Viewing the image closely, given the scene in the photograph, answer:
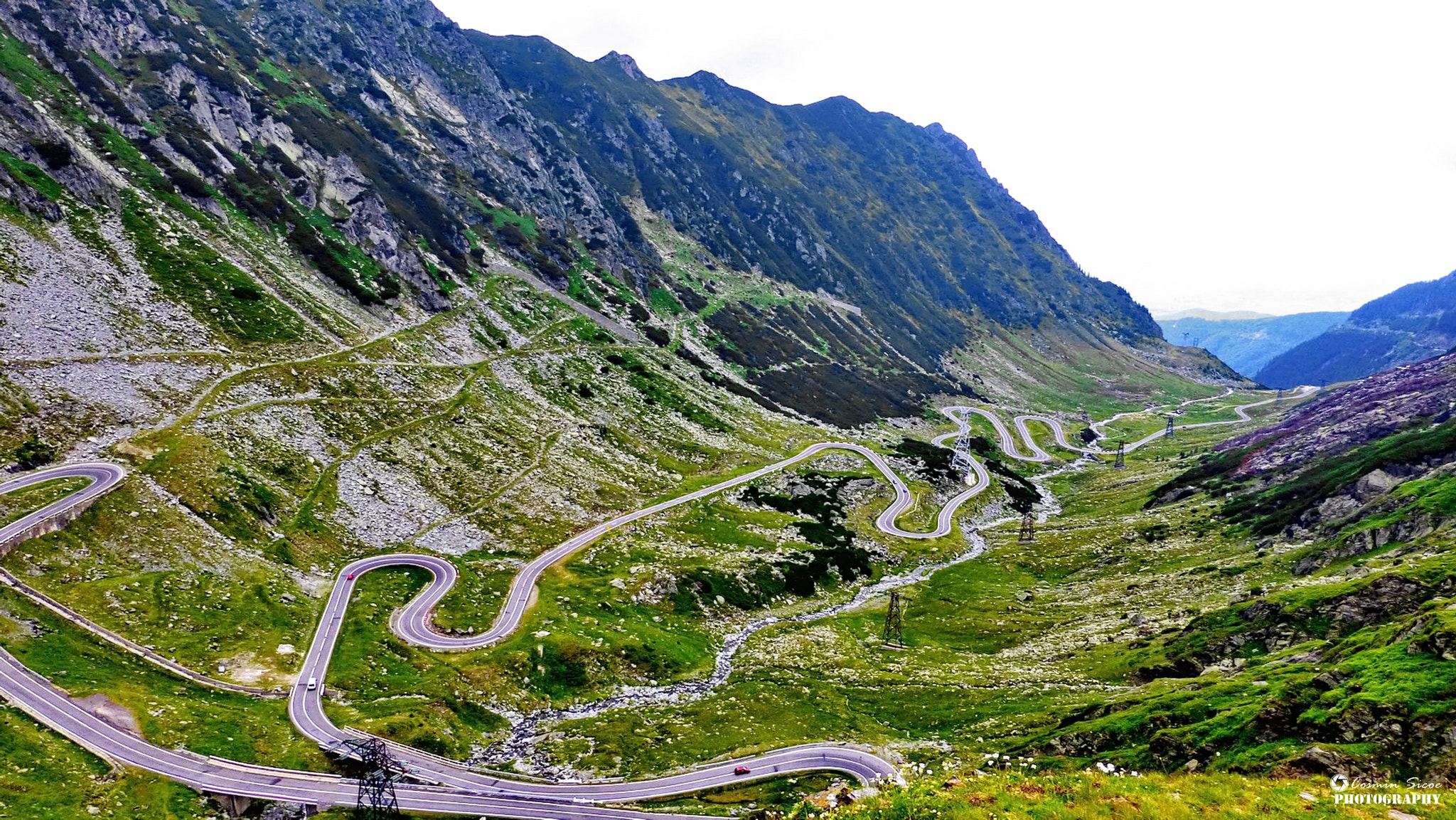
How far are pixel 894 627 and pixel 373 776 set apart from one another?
53377mm

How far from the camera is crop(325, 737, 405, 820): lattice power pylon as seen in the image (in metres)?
37.6

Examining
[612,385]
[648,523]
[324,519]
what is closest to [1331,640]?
[648,523]

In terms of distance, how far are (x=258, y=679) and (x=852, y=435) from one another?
140564 millimetres

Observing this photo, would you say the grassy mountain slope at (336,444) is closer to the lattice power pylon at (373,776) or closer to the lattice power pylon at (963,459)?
the lattice power pylon at (373,776)

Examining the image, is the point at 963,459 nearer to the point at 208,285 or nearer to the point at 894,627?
the point at 894,627

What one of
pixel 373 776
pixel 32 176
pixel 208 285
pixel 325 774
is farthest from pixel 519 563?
pixel 32 176

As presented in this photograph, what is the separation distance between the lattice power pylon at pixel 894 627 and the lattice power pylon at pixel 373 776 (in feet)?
158

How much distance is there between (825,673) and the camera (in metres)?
62.8

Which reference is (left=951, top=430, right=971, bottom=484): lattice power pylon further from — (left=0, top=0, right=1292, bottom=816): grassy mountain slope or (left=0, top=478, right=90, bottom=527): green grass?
(left=0, top=478, right=90, bottom=527): green grass

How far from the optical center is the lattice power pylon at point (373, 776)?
123ft

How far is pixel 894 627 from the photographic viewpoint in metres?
75.1

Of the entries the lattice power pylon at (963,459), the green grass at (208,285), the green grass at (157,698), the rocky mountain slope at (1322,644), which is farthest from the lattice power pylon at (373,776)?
the lattice power pylon at (963,459)

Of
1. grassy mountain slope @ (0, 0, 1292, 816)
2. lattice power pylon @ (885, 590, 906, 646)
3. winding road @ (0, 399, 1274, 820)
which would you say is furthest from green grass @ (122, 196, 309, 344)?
lattice power pylon @ (885, 590, 906, 646)

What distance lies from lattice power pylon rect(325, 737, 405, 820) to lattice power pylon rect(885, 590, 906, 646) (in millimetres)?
48281
